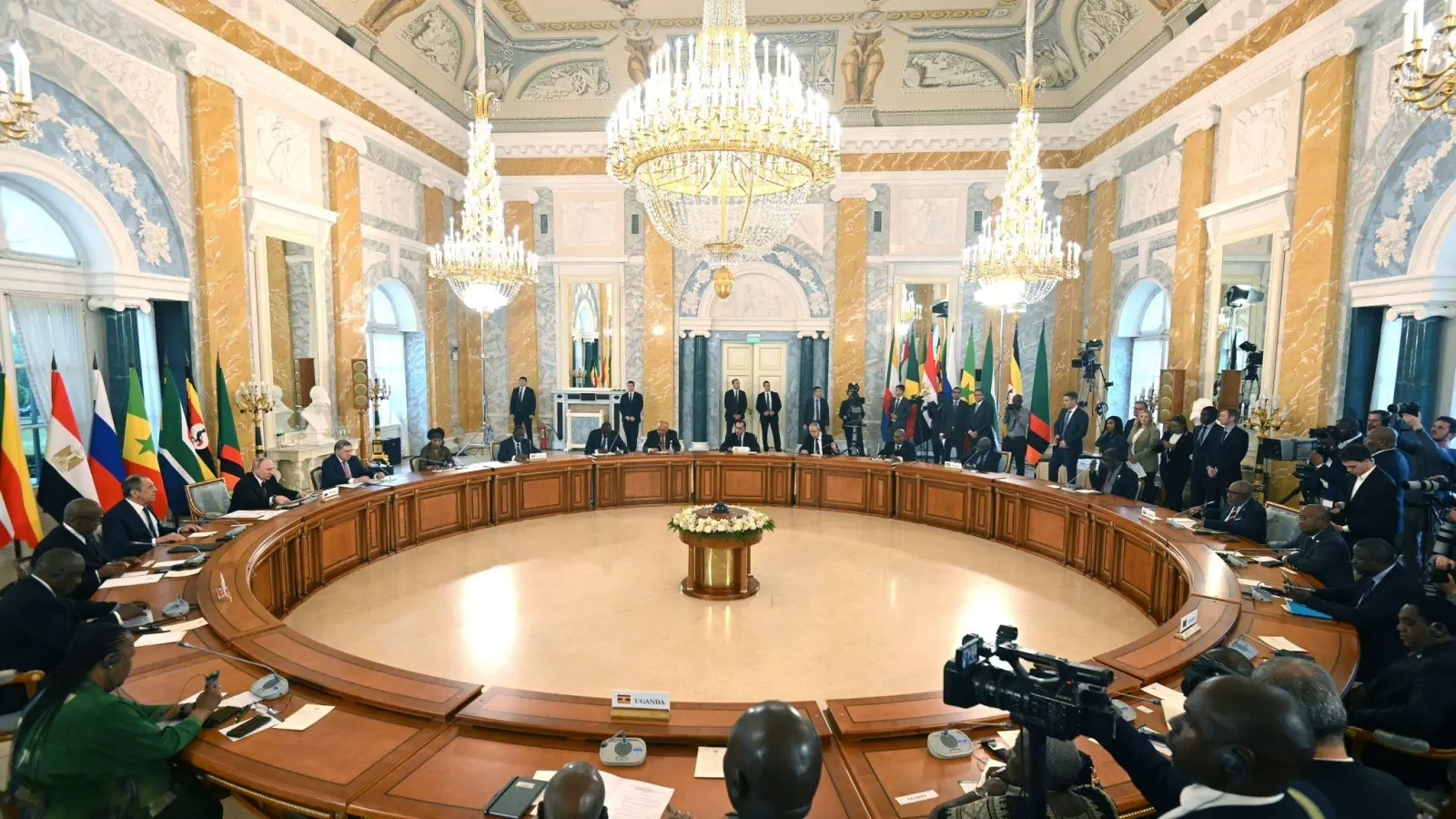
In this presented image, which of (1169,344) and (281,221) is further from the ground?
(281,221)

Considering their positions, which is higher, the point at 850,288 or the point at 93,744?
the point at 850,288

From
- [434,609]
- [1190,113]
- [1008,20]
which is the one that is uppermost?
[1008,20]

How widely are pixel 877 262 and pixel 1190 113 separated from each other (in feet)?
18.1

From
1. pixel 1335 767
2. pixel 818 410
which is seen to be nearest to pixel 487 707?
pixel 1335 767

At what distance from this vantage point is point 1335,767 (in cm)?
171

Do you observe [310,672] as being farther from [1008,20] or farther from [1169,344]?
[1008,20]

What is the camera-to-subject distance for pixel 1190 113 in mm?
9672

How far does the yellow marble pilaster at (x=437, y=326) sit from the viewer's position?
1322cm

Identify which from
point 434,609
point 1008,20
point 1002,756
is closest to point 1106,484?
point 1002,756

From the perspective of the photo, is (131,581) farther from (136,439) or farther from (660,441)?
(660,441)

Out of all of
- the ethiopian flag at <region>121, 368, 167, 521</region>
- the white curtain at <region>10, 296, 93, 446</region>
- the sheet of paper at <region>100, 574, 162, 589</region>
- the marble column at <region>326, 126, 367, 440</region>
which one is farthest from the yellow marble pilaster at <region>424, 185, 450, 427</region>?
the sheet of paper at <region>100, 574, 162, 589</region>

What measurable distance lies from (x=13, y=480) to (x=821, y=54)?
1290cm

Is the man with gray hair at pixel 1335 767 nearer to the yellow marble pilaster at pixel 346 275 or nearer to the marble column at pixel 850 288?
the yellow marble pilaster at pixel 346 275

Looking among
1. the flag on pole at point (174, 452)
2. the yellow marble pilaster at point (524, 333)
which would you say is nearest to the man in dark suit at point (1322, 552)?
the flag on pole at point (174, 452)
